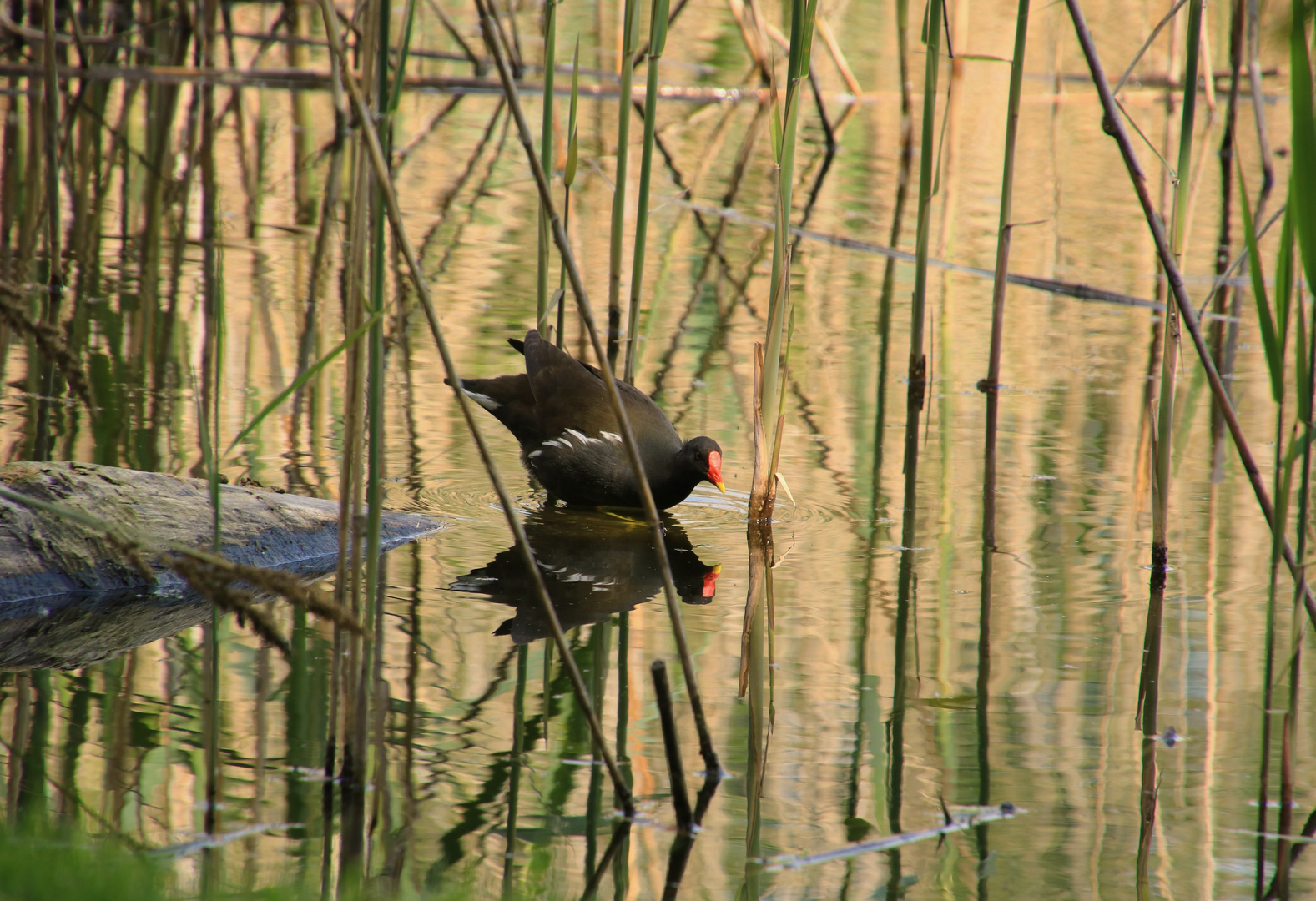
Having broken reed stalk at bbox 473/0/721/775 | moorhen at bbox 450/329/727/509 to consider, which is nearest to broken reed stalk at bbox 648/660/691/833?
broken reed stalk at bbox 473/0/721/775

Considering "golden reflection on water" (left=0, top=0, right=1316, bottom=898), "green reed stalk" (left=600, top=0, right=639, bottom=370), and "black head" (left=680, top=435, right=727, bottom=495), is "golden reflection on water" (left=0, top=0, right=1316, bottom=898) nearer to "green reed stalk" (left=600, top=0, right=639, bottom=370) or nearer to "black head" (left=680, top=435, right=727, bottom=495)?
"black head" (left=680, top=435, right=727, bottom=495)

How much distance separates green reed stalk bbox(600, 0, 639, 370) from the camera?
4371 mm

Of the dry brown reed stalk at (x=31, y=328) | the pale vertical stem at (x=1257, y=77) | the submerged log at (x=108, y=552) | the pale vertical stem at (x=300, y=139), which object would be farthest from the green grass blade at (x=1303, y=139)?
the pale vertical stem at (x=300, y=139)

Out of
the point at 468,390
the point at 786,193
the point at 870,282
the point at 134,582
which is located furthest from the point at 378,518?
the point at 870,282

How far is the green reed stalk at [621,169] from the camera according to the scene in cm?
437

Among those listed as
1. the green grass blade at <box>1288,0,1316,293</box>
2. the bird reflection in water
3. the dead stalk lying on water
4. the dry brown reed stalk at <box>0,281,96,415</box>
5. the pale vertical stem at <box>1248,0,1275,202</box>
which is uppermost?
the pale vertical stem at <box>1248,0,1275,202</box>

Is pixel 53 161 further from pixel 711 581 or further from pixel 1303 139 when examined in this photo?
pixel 1303 139

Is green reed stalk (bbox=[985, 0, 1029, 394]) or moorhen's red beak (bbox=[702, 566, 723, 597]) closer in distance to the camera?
moorhen's red beak (bbox=[702, 566, 723, 597])

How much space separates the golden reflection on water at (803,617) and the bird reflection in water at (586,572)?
0.08m

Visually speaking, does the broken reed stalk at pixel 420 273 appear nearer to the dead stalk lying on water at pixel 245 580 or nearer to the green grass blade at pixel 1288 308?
the dead stalk lying on water at pixel 245 580

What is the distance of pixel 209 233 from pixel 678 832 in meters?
5.77

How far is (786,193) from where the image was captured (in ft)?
13.1

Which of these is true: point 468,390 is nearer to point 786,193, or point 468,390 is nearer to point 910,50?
point 786,193

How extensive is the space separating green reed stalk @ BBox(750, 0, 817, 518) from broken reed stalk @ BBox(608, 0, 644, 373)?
482 millimetres
